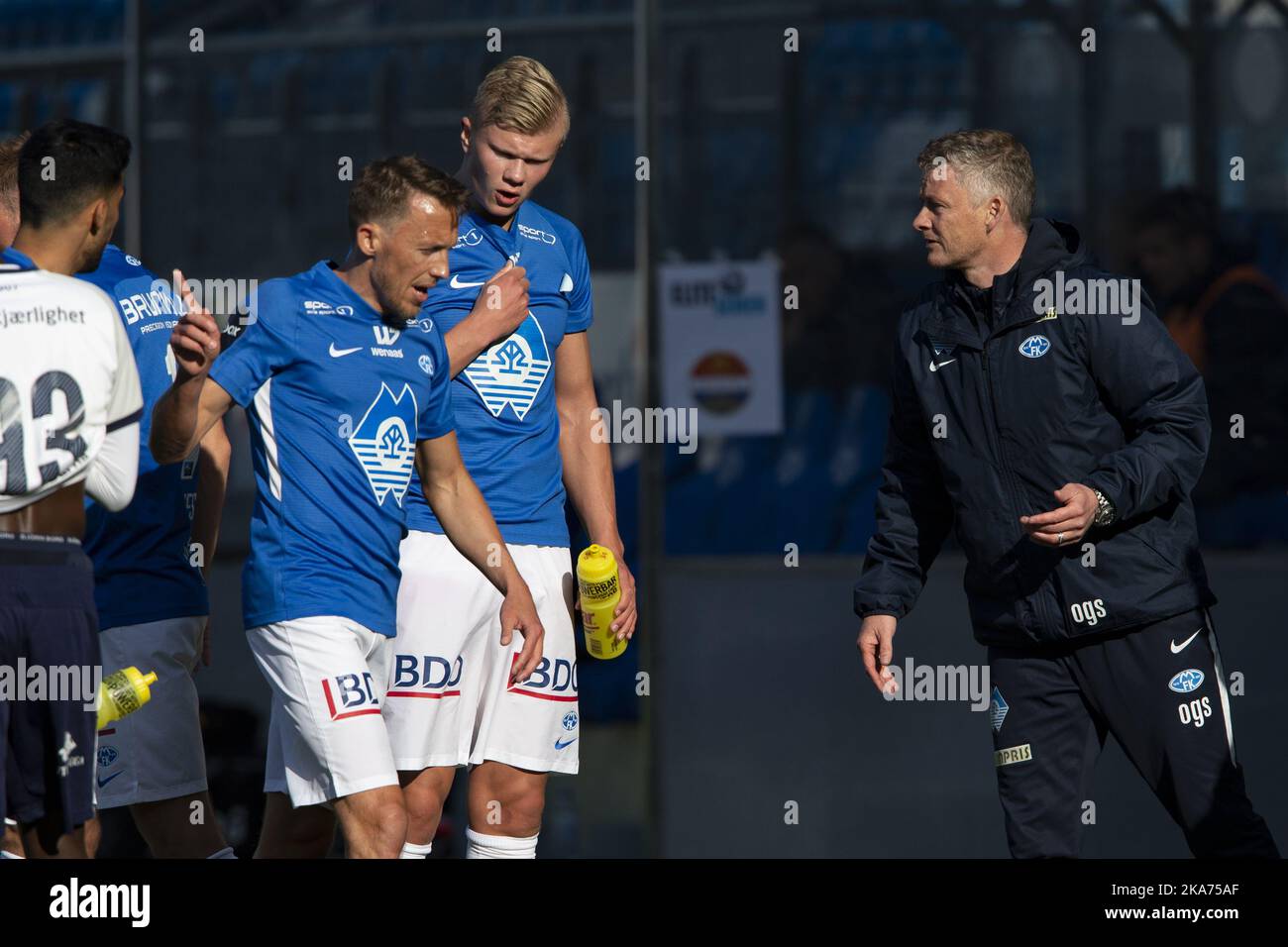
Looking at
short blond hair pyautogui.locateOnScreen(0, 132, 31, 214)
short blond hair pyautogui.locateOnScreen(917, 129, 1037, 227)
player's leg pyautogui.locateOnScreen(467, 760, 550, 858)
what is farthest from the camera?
short blond hair pyautogui.locateOnScreen(0, 132, 31, 214)

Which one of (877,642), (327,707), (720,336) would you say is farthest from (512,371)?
(720,336)

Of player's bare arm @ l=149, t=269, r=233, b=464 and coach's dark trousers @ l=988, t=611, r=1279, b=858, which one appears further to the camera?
coach's dark trousers @ l=988, t=611, r=1279, b=858

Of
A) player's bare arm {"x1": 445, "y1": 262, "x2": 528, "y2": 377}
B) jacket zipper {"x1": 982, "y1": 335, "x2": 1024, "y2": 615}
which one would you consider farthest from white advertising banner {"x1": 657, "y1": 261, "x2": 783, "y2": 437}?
jacket zipper {"x1": 982, "y1": 335, "x2": 1024, "y2": 615}

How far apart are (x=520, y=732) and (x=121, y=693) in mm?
1007

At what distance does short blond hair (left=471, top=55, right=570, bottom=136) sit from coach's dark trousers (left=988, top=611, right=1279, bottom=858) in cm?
174

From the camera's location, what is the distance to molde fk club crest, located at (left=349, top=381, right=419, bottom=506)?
421 cm

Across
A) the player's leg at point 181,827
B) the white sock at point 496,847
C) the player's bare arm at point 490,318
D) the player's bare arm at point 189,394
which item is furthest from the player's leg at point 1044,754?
the player's leg at point 181,827

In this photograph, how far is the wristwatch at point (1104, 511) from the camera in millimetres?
4027

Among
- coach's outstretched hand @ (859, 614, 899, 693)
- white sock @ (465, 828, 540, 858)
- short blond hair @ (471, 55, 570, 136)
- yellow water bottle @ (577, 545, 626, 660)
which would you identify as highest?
short blond hair @ (471, 55, 570, 136)

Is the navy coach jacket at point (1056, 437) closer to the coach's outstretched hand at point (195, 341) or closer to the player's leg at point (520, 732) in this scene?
the player's leg at point (520, 732)

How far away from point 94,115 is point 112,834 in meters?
3.27

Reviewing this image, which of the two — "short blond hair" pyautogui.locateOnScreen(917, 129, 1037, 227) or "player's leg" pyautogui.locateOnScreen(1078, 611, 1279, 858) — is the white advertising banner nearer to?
"short blond hair" pyautogui.locateOnScreen(917, 129, 1037, 227)
